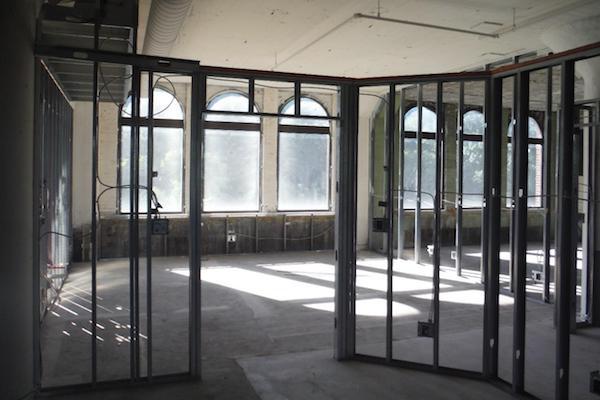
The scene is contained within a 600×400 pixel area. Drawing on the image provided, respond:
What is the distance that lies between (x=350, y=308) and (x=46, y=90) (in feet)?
11.6

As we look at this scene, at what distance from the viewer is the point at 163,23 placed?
4.75 m

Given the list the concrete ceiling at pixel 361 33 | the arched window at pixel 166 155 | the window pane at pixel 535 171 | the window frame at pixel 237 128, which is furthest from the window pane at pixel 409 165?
the arched window at pixel 166 155

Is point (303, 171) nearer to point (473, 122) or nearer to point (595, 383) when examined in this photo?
point (473, 122)

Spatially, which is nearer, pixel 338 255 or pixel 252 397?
pixel 252 397

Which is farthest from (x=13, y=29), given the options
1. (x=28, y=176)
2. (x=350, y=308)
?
(x=350, y=308)

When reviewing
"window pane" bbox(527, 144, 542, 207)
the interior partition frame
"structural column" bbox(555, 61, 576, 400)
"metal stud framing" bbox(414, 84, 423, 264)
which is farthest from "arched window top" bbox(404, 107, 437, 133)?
the interior partition frame

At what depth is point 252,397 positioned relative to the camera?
325cm

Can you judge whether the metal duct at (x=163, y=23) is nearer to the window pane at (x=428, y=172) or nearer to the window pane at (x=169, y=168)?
the window pane at (x=169, y=168)

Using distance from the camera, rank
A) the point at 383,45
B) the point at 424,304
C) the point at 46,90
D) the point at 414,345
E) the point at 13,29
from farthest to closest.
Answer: the point at 383,45 < the point at 424,304 < the point at 46,90 < the point at 414,345 < the point at 13,29

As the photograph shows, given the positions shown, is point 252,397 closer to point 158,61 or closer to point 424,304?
point 158,61

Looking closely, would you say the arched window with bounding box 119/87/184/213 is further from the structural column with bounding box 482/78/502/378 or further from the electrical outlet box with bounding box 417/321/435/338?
the structural column with bounding box 482/78/502/378

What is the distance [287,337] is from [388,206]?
1.57m

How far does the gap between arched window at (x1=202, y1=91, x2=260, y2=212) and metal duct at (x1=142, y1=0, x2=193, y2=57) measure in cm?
348

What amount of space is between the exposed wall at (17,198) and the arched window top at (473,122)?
30.6 ft
